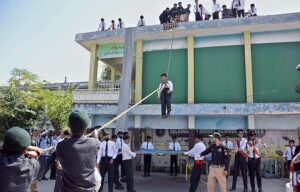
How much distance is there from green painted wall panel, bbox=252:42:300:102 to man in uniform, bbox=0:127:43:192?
440 inches

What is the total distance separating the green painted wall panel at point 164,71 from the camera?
13.1m

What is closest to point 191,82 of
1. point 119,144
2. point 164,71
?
point 164,71

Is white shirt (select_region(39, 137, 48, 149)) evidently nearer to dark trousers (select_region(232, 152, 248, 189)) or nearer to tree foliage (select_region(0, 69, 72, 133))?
tree foliage (select_region(0, 69, 72, 133))

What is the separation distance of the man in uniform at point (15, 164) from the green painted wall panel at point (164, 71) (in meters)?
10.6

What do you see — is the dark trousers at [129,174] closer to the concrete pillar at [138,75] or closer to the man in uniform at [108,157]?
the man in uniform at [108,157]

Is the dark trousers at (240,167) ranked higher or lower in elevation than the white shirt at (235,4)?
lower

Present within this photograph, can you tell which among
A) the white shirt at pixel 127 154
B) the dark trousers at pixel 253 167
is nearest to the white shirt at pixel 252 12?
the dark trousers at pixel 253 167

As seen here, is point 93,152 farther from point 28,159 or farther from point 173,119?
point 173,119

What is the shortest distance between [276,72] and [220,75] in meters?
2.40

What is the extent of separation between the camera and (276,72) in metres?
12.1

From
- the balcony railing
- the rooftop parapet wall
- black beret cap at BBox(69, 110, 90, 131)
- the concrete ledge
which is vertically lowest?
black beret cap at BBox(69, 110, 90, 131)

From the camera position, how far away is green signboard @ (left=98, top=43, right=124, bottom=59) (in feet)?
46.5

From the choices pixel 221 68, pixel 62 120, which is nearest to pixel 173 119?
pixel 221 68

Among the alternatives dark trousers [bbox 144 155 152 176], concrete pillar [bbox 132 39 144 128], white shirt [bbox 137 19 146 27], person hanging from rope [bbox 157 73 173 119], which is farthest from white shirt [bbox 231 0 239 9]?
dark trousers [bbox 144 155 152 176]
